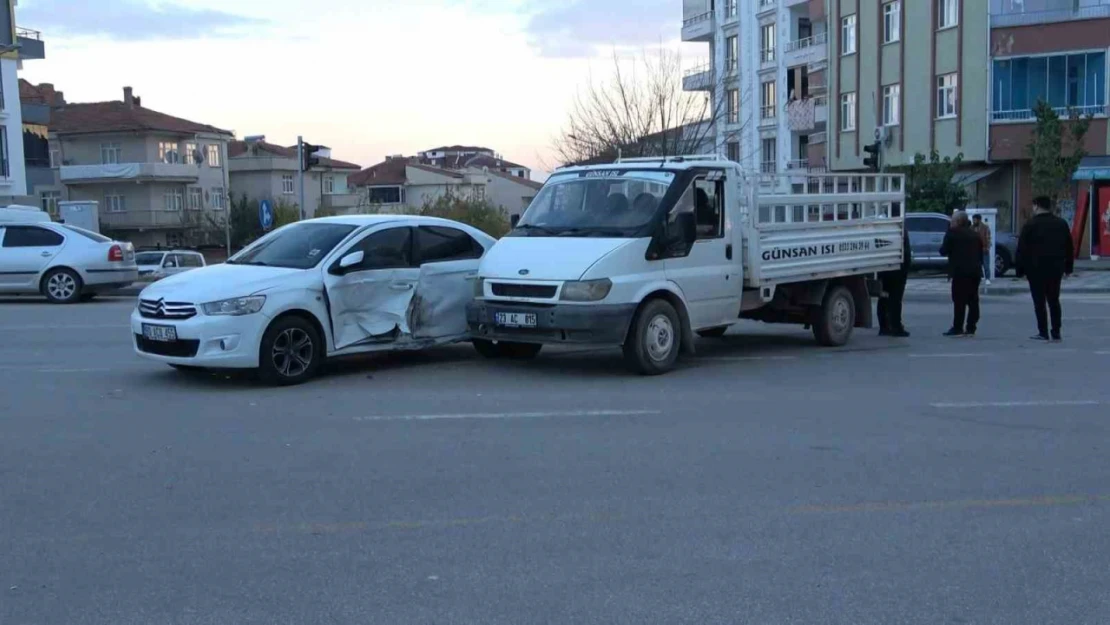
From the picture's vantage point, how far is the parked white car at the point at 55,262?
21.2 meters

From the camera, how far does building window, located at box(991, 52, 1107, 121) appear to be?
37406 millimetres

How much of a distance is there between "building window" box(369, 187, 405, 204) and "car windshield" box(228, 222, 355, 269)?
8655cm

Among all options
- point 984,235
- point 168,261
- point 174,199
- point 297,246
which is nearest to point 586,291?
point 297,246

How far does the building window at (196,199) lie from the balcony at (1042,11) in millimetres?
52578

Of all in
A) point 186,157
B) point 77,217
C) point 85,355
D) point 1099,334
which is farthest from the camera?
point 186,157

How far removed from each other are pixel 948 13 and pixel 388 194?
64.3 meters

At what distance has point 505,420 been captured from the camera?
31.1 ft

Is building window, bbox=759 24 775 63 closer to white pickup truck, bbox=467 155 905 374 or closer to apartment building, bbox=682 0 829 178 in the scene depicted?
apartment building, bbox=682 0 829 178

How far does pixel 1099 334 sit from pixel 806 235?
5294 mm

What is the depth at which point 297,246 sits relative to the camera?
12.0 meters

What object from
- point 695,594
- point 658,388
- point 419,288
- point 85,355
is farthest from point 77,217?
point 695,594

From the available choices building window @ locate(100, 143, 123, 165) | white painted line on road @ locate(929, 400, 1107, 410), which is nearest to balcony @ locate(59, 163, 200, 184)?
building window @ locate(100, 143, 123, 165)

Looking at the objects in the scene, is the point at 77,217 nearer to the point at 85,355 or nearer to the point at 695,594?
the point at 85,355

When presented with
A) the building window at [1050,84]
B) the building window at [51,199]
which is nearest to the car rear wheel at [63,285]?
the building window at [1050,84]
